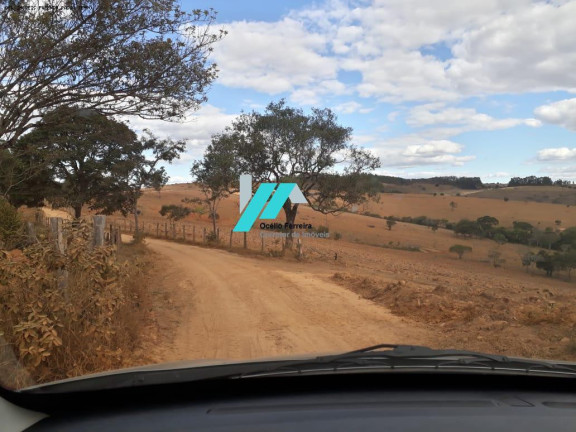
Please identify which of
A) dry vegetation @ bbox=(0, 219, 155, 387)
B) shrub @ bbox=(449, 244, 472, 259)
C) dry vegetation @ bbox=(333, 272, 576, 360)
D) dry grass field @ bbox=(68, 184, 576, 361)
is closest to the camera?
dry vegetation @ bbox=(0, 219, 155, 387)

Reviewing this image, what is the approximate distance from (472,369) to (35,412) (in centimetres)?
219

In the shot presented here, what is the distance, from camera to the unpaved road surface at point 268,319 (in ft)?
25.1

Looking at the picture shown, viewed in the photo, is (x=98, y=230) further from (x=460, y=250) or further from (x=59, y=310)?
(x=460, y=250)

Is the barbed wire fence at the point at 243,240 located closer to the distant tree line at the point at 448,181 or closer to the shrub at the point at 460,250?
the shrub at the point at 460,250

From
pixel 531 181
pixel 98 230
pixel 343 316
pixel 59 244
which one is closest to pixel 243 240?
pixel 343 316

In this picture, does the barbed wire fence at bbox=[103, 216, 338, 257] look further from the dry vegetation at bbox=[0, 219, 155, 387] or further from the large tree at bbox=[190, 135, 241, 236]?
the dry vegetation at bbox=[0, 219, 155, 387]

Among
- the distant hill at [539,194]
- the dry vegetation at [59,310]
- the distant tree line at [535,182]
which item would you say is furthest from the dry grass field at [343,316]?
the distant tree line at [535,182]

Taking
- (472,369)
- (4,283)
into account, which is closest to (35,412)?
(472,369)

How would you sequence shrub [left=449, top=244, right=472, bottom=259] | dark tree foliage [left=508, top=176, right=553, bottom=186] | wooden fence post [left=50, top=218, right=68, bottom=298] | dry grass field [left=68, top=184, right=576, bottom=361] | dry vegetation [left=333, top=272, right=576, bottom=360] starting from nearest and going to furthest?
1. wooden fence post [left=50, top=218, right=68, bottom=298]
2. dry vegetation [left=333, top=272, right=576, bottom=360]
3. dry grass field [left=68, top=184, right=576, bottom=361]
4. shrub [left=449, top=244, right=472, bottom=259]
5. dark tree foliage [left=508, top=176, right=553, bottom=186]

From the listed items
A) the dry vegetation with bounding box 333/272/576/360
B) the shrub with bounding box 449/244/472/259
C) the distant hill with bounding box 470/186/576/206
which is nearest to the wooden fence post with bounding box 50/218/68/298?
the dry vegetation with bounding box 333/272/576/360

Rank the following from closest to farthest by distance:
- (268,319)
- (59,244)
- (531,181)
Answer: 1. (59,244)
2. (268,319)
3. (531,181)

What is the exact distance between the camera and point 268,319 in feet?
31.9

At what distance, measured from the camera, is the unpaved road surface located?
7.64m

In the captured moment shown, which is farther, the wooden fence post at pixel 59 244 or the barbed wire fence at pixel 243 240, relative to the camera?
the barbed wire fence at pixel 243 240
